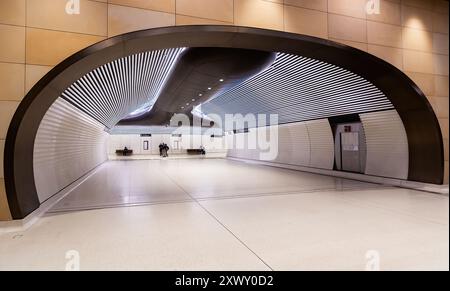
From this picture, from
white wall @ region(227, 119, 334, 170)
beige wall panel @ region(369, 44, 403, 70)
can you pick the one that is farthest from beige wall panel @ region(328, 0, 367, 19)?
white wall @ region(227, 119, 334, 170)

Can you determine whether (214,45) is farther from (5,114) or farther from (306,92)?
(306,92)

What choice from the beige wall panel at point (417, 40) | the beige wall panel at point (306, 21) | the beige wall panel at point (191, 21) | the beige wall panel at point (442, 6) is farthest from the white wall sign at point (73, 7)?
the beige wall panel at point (417, 40)

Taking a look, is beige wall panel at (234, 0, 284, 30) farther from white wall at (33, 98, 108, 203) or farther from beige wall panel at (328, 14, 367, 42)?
white wall at (33, 98, 108, 203)

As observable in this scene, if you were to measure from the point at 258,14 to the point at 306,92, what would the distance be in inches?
198

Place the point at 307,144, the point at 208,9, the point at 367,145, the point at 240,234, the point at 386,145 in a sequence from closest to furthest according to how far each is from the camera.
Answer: the point at 240,234 → the point at 208,9 → the point at 386,145 → the point at 367,145 → the point at 307,144

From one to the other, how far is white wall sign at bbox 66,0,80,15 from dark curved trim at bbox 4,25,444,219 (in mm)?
649

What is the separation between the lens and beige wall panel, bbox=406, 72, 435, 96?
20.9 ft

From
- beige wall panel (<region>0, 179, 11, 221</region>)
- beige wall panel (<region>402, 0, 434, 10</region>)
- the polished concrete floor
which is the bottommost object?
the polished concrete floor

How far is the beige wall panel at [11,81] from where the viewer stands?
13.2 feet

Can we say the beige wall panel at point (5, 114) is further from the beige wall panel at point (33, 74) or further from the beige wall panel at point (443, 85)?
the beige wall panel at point (443, 85)

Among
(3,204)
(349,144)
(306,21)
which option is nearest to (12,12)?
(3,204)

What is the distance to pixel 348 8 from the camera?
5.68 metres

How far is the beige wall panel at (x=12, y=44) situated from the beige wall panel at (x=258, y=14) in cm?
355

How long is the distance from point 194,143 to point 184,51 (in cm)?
2286
